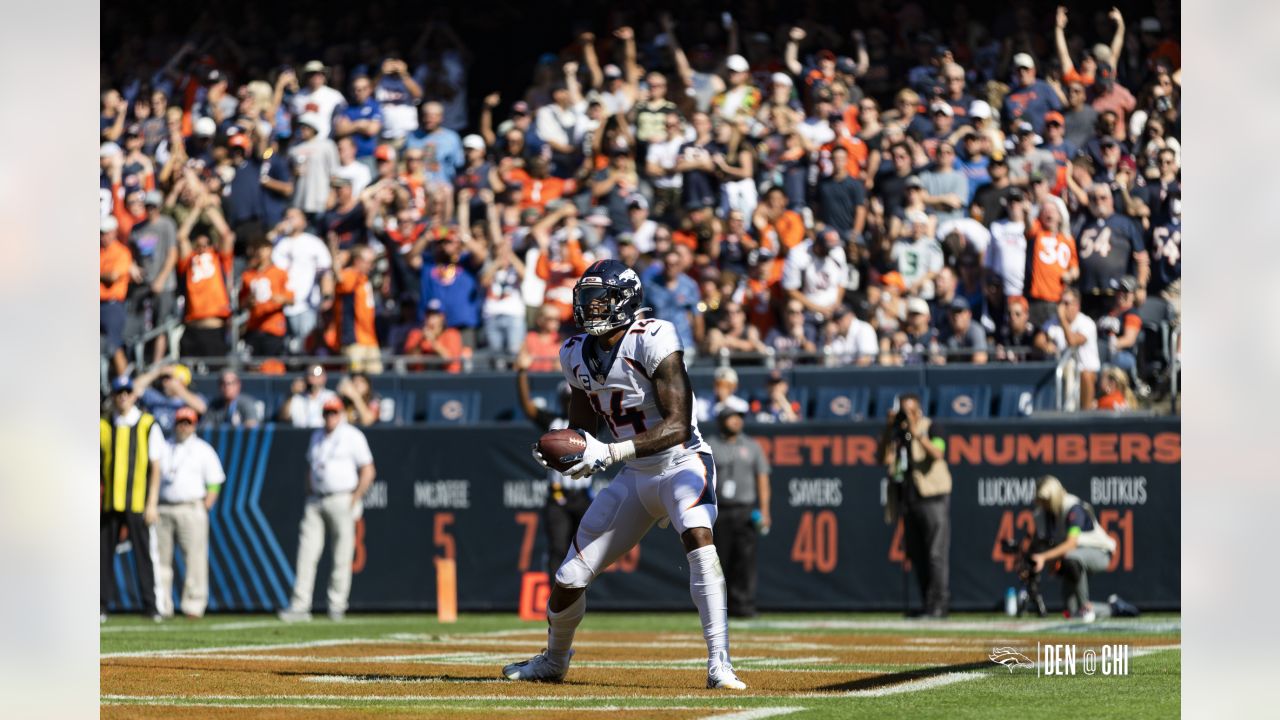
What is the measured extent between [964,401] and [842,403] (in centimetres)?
111

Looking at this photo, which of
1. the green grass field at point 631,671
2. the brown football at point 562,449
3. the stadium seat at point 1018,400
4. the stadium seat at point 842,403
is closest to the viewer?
the green grass field at point 631,671

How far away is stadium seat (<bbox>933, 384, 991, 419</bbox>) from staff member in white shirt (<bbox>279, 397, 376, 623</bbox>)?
17.1 ft

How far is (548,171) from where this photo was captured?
1995 cm

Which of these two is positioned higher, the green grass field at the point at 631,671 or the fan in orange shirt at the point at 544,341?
the fan in orange shirt at the point at 544,341

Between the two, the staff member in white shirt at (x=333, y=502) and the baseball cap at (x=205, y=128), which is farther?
the baseball cap at (x=205, y=128)

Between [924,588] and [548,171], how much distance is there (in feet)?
21.8

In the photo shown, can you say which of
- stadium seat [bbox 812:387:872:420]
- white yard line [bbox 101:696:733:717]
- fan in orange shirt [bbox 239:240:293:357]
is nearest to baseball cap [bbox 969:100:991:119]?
stadium seat [bbox 812:387:872:420]

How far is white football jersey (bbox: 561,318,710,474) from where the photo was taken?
847 cm

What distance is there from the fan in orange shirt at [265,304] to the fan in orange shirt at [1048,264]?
735 cm

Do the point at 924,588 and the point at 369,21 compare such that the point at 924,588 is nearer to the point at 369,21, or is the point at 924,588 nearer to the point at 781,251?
the point at 781,251

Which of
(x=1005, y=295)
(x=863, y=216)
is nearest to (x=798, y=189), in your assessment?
(x=863, y=216)

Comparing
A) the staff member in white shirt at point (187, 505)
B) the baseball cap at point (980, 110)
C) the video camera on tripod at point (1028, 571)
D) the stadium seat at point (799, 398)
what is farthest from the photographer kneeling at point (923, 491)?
the staff member in white shirt at point (187, 505)

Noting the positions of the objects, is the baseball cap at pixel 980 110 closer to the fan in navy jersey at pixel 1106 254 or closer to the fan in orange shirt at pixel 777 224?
the fan in navy jersey at pixel 1106 254

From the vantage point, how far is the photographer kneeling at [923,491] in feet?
51.8
